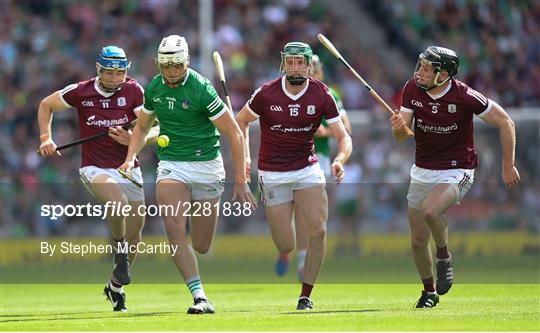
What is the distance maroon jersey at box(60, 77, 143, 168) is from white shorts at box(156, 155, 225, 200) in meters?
1.33

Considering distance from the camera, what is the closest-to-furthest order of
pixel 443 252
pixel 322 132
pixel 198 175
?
pixel 198 175
pixel 443 252
pixel 322 132

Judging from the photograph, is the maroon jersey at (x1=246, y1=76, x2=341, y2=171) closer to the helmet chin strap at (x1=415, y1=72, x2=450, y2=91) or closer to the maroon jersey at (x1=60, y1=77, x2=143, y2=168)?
the helmet chin strap at (x1=415, y1=72, x2=450, y2=91)

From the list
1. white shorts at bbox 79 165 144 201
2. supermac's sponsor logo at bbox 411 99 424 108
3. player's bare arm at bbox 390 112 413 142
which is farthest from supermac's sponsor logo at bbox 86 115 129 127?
supermac's sponsor logo at bbox 411 99 424 108

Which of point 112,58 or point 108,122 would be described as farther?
point 108,122

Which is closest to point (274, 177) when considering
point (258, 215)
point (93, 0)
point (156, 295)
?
point (156, 295)

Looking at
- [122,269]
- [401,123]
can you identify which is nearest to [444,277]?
[401,123]

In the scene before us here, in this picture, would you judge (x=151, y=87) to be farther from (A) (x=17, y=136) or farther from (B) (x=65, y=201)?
(A) (x=17, y=136)

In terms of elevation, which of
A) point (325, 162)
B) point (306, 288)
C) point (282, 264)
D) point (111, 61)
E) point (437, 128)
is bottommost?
point (306, 288)

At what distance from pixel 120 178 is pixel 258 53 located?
52.1ft

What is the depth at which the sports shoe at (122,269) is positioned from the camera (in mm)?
15891

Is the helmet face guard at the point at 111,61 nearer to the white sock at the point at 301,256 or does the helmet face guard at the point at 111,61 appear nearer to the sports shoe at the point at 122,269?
the sports shoe at the point at 122,269

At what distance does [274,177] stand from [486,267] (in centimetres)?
872

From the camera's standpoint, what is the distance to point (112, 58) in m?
15.9

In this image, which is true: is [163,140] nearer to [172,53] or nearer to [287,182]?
[172,53]
